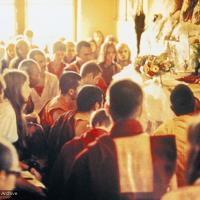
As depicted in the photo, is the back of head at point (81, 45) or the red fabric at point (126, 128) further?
the back of head at point (81, 45)

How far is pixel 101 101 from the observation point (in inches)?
169

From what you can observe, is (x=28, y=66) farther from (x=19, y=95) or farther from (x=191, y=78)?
(x=191, y=78)

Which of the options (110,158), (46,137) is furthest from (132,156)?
(46,137)

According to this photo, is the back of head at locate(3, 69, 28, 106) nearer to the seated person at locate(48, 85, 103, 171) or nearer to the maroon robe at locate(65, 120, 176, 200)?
the seated person at locate(48, 85, 103, 171)

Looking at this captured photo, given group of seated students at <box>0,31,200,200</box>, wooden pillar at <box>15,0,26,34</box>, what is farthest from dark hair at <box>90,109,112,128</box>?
wooden pillar at <box>15,0,26,34</box>

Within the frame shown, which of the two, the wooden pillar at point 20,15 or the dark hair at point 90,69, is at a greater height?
the wooden pillar at point 20,15

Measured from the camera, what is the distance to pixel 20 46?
14.7 ft

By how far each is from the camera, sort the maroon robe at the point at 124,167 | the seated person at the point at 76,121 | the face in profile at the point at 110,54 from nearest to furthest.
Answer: the maroon robe at the point at 124,167, the seated person at the point at 76,121, the face in profile at the point at 110,54

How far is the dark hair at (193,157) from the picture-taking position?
4.17m

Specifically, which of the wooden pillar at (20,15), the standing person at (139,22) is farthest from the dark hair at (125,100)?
the wooden pillar at (20,15)

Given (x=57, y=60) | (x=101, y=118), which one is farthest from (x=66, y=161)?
(x=57, y=60)

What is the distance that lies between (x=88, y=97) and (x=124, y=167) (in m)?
0.70

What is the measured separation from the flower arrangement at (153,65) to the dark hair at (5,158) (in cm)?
136

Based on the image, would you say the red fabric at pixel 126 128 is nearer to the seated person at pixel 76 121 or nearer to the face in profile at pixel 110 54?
the seated person at pixel 76 121
